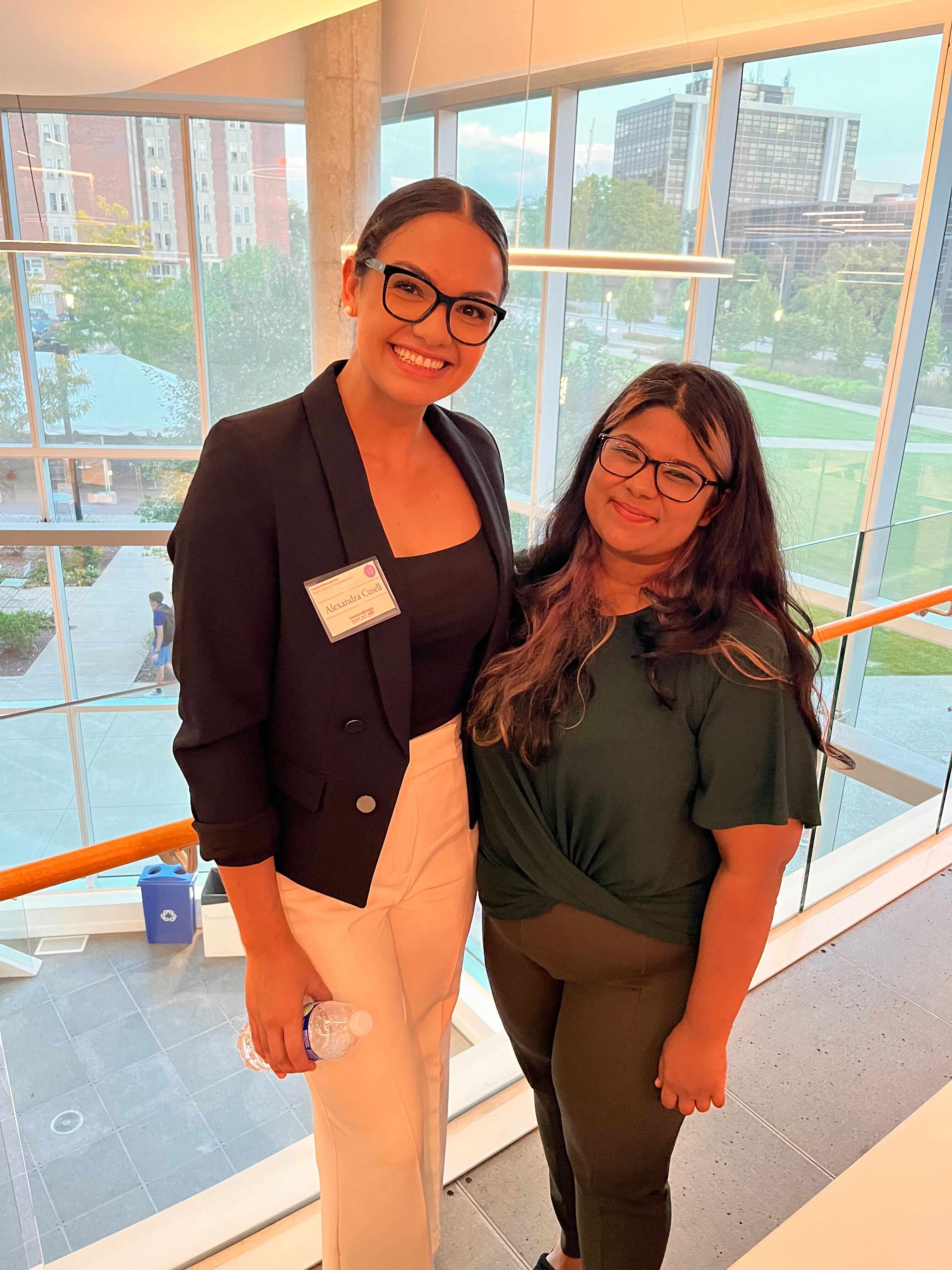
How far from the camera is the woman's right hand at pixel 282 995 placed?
1.33 metres

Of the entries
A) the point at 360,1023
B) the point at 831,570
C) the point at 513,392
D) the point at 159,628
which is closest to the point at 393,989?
the point at 360,1023

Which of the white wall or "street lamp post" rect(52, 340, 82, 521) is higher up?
the white wall

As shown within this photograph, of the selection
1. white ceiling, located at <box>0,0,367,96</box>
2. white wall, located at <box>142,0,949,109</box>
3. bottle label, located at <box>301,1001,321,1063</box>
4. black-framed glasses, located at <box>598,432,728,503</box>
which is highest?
white wall, located at <box>142,0,949,109</box>

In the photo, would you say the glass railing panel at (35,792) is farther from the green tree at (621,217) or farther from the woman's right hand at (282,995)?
the green tree at (621,217)

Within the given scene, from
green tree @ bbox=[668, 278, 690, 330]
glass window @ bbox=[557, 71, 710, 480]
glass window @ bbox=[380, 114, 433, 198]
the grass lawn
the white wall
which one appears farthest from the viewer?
glass window @ bbox=[380, 114, 433, 198]

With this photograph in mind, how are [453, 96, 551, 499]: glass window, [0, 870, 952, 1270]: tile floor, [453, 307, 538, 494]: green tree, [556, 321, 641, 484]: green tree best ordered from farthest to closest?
[453, 307, 538, 494]: green tree → [556, 321, 641, 484]: green tree → [453, 96, 551, 499]: glass window → [0, 870, 952, 1270]: tile floor

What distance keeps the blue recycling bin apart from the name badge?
83 centimetres

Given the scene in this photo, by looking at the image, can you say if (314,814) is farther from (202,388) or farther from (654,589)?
(202,388)

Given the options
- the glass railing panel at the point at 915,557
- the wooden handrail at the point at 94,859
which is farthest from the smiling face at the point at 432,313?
the glass railing panel at the point at 915,557

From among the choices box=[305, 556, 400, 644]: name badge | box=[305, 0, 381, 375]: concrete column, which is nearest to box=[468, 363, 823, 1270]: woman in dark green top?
box=[305, 556, 400, 644]: name badge

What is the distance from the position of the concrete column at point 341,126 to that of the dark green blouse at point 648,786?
21.9ft

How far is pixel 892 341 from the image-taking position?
569cm

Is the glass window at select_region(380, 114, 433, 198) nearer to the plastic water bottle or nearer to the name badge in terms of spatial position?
the name badge

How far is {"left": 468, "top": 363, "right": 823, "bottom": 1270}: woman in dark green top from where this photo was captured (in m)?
1.31
